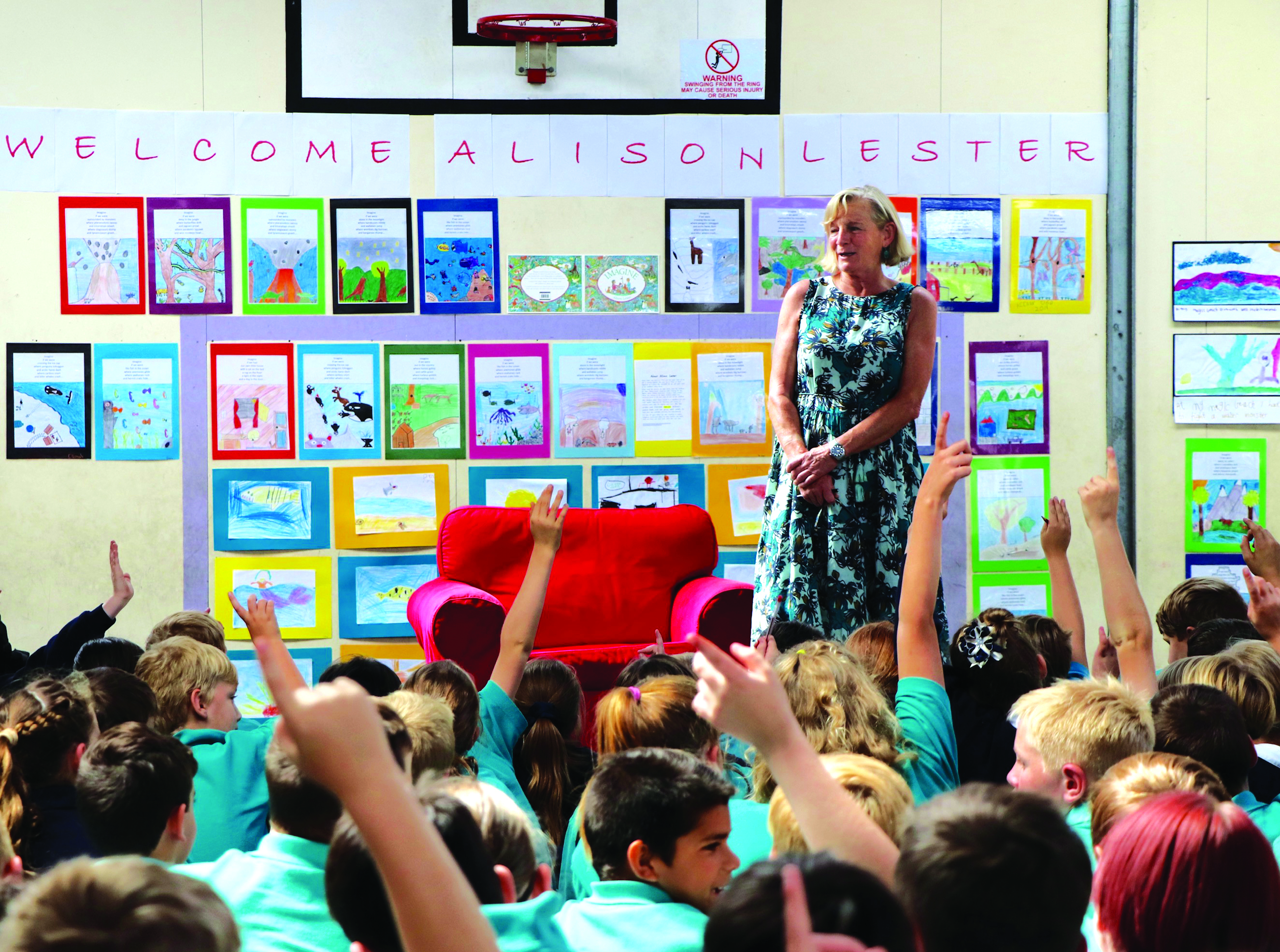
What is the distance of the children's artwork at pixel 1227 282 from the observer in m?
4.57

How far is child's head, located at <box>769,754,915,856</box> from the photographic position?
4.09 feet

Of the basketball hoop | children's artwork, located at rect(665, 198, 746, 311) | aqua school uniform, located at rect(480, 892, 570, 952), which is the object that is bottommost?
aqua school uniform, located at rect(480, 892, 570, 952)

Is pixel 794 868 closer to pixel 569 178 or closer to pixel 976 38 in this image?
pixel 569 178

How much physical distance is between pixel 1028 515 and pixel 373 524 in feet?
7.85

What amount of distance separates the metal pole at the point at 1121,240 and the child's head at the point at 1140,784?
3.32 metres

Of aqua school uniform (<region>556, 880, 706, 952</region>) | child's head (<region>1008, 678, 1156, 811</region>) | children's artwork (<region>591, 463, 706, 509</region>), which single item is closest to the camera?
aqua school uniform (<region>556, 880, 706, 952</region>)

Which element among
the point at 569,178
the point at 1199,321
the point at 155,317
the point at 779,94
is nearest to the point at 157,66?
the point at 155,317

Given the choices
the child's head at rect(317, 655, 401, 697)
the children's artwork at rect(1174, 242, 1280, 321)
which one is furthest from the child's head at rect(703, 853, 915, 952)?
the children's artwork at rect(1174, 242, 1280, 321)

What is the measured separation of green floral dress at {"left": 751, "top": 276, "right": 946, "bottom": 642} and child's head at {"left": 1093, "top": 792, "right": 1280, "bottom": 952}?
2.19 metres

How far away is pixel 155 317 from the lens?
4.43 metres

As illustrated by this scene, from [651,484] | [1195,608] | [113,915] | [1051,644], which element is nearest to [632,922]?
[113,915]

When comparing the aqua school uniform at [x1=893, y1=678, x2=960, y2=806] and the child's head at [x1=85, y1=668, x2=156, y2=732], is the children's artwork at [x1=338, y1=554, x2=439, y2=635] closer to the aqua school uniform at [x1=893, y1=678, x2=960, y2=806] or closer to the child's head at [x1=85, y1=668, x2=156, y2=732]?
the child's head at [x1=85, y1=668, x2=156, y2=732]

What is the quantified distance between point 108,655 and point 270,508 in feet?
5.49

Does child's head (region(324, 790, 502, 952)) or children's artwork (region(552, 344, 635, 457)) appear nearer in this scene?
child's head (region(324, 790, 502, 952))
